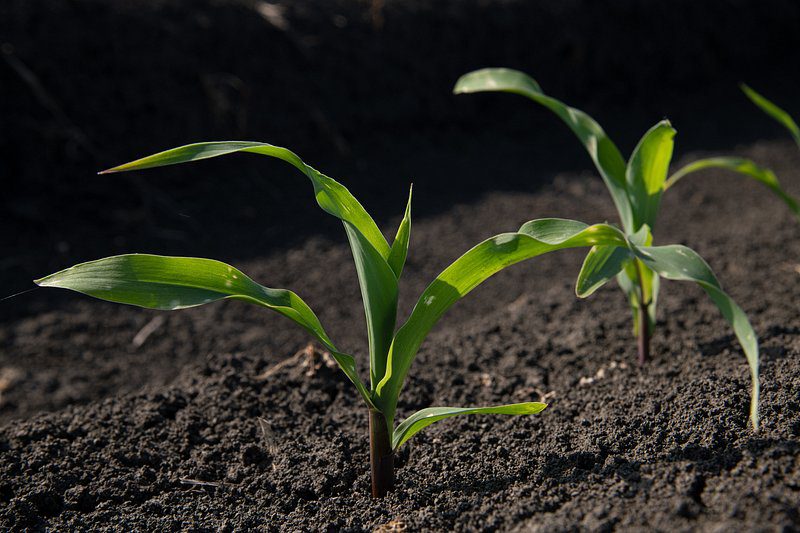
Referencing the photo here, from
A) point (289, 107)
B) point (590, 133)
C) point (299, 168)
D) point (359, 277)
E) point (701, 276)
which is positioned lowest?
point (701, 276)

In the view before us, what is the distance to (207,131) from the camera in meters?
3.77

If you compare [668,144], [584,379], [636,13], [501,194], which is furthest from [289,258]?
[636,13]

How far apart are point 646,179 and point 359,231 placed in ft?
2.88

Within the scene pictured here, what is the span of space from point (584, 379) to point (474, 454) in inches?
19.2

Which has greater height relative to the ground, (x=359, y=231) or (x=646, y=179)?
(x=646, y=179)

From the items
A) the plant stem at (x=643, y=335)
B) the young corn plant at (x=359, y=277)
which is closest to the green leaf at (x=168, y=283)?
the young corn plant at (x=359, y=277)

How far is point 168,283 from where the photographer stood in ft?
4.09

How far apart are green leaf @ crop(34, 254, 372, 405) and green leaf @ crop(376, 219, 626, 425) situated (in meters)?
0.12

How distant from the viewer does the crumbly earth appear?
4.21 feet

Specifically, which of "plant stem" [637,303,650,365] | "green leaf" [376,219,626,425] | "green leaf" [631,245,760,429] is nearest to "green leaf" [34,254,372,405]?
"green leaf" [376,219,626,425]

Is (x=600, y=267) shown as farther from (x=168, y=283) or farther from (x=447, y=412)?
(x=168, y=283)

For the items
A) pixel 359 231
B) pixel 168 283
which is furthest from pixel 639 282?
pixel 168 283

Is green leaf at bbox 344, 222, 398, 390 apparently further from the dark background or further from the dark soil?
the dark background

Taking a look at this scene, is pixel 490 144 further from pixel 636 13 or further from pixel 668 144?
pixel 668 144
